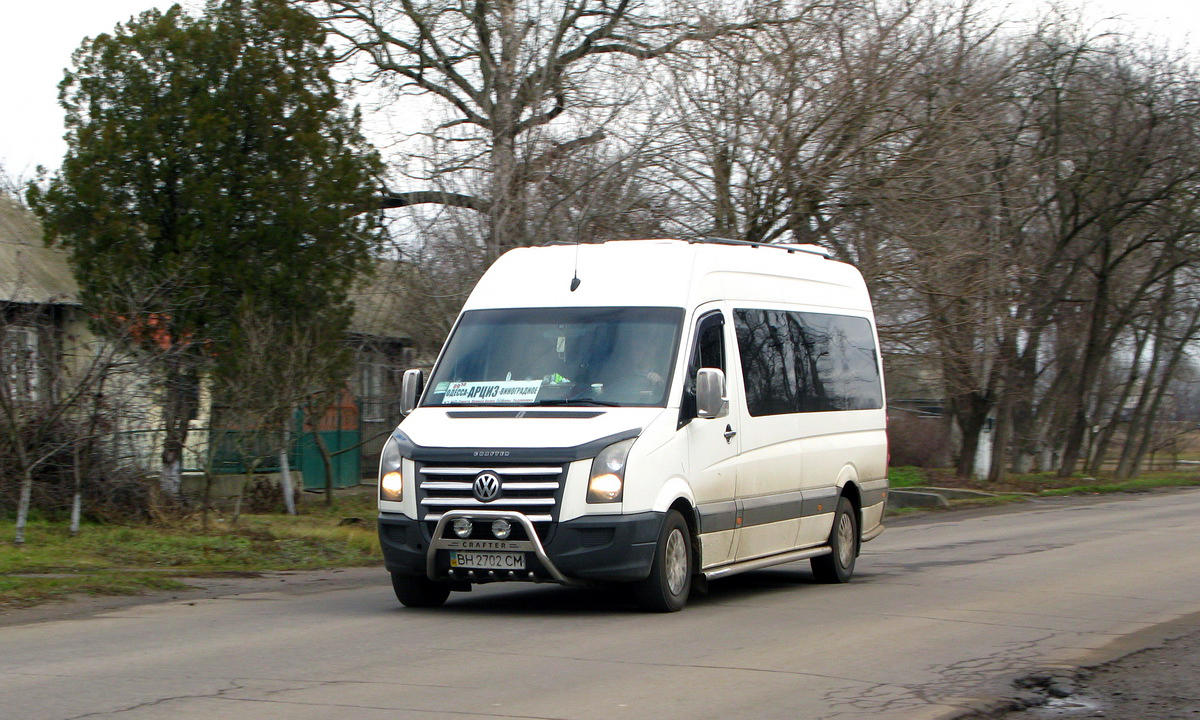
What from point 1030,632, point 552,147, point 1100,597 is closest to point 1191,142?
point 552,147

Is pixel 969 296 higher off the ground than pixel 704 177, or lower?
lower

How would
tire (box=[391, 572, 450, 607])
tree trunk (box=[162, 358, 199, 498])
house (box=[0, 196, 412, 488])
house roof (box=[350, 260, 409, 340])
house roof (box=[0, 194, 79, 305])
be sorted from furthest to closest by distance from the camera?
house roof (box=[0, 194, 79, 305]) → house roof (box=[350, 260, 409, 340]) → tree trunk (box=[162, 358, 199, 498]) → house (box=[0, 196, 412, 488]) → tire (box=[391, 572, 450, 607])

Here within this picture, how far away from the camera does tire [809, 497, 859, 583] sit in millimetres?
12375

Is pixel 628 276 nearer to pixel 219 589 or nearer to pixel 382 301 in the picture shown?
pixel 219 589

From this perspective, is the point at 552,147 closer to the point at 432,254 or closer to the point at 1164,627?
the point at 432,254

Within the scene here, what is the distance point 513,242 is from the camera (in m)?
18.4

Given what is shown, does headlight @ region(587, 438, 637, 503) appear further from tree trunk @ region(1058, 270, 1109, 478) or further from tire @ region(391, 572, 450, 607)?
tree trunk @ region(1058, 270, 1109, 478)

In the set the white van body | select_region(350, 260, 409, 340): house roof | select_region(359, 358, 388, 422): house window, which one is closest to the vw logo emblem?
the white van body

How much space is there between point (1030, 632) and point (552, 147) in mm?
11146

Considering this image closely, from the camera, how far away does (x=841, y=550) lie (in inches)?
494

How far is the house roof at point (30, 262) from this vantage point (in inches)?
890

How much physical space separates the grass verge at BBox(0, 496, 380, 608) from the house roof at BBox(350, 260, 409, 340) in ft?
12.4

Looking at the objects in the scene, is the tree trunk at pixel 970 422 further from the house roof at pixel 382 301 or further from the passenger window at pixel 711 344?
the passenger window at pixel 711 344

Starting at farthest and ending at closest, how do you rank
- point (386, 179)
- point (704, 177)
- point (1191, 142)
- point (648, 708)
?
point (1191, 142) → point (386, 179) → point (704, 177) → point (648, 708)
